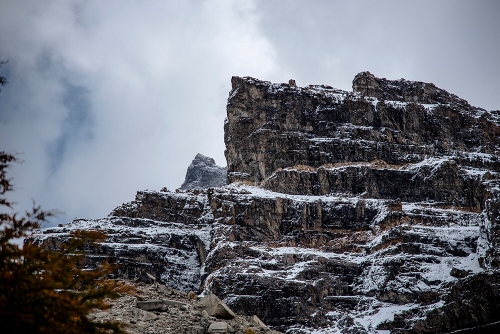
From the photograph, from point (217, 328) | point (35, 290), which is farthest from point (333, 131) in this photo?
point (35, 290)

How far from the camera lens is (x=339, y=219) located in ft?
455

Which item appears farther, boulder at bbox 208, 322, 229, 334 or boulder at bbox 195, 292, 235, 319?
boulder at bbox 195, 292, 235, 319

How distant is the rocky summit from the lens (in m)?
111

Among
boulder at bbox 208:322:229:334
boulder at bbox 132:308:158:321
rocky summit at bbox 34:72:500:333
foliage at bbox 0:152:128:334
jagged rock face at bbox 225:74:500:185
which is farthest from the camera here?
jagged rock face at bbox 225:74:500:185

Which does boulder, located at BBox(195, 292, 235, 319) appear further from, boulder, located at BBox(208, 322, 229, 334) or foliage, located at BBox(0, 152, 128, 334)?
foliage, located at BBox(0, 152, 128, 334)

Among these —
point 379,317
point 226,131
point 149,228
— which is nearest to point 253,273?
point 379,317

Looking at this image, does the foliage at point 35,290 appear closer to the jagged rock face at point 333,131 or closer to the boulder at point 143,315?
the boulder at point 143,315

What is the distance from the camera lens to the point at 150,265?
421 feet

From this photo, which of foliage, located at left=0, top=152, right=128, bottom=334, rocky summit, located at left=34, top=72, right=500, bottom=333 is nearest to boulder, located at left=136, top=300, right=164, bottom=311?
foliage, located at left=0, top=152, right=128, bottom=334

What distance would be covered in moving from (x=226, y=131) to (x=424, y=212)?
57.5 m

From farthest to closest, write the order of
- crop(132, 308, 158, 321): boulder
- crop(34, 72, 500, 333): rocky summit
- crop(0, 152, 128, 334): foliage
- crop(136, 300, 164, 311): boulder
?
crop(34, 72, 500, 333): rocky summit < crop(136, 300, 164, 311): boulder < crop(132, 308, 158, 321): boulder < crop(0, 152, 128, 334): foliage

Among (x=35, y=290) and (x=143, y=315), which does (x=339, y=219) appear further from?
(x=35, y=290)

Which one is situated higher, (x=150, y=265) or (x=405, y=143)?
(x=405, y=143)

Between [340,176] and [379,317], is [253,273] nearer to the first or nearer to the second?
[379,317]
